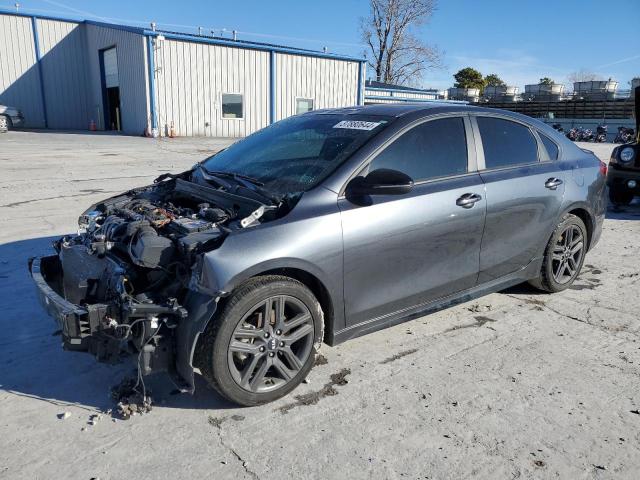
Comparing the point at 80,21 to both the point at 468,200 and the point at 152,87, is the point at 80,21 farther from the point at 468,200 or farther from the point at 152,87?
the point at 468,200

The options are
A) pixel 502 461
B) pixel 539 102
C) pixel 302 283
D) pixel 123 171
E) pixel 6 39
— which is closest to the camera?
pixel 502 461

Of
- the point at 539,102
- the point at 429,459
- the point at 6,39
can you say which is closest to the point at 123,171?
the point at 429,459

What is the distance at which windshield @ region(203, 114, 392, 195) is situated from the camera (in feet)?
11.5

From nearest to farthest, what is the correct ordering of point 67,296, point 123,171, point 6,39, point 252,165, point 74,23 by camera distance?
point 67,296 → point 252,165 → point 123,171 → point 6,39 → point 74,23

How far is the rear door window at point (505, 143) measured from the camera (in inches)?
163

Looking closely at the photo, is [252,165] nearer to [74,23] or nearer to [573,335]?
[573,335]

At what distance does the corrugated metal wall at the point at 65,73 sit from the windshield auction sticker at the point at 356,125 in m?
29.4

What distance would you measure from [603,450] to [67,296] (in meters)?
3.30

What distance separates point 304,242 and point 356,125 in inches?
47.6

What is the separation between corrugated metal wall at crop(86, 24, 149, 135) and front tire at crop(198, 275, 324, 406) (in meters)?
23.1

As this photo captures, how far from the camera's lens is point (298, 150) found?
12.8 feet

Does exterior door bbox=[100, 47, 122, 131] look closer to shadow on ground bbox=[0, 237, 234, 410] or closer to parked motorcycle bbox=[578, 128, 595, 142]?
shadow on ground bbox=[0, 237, 234, 410]

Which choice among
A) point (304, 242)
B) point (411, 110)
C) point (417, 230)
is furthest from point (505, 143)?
point (304, 242)

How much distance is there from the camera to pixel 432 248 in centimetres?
362
